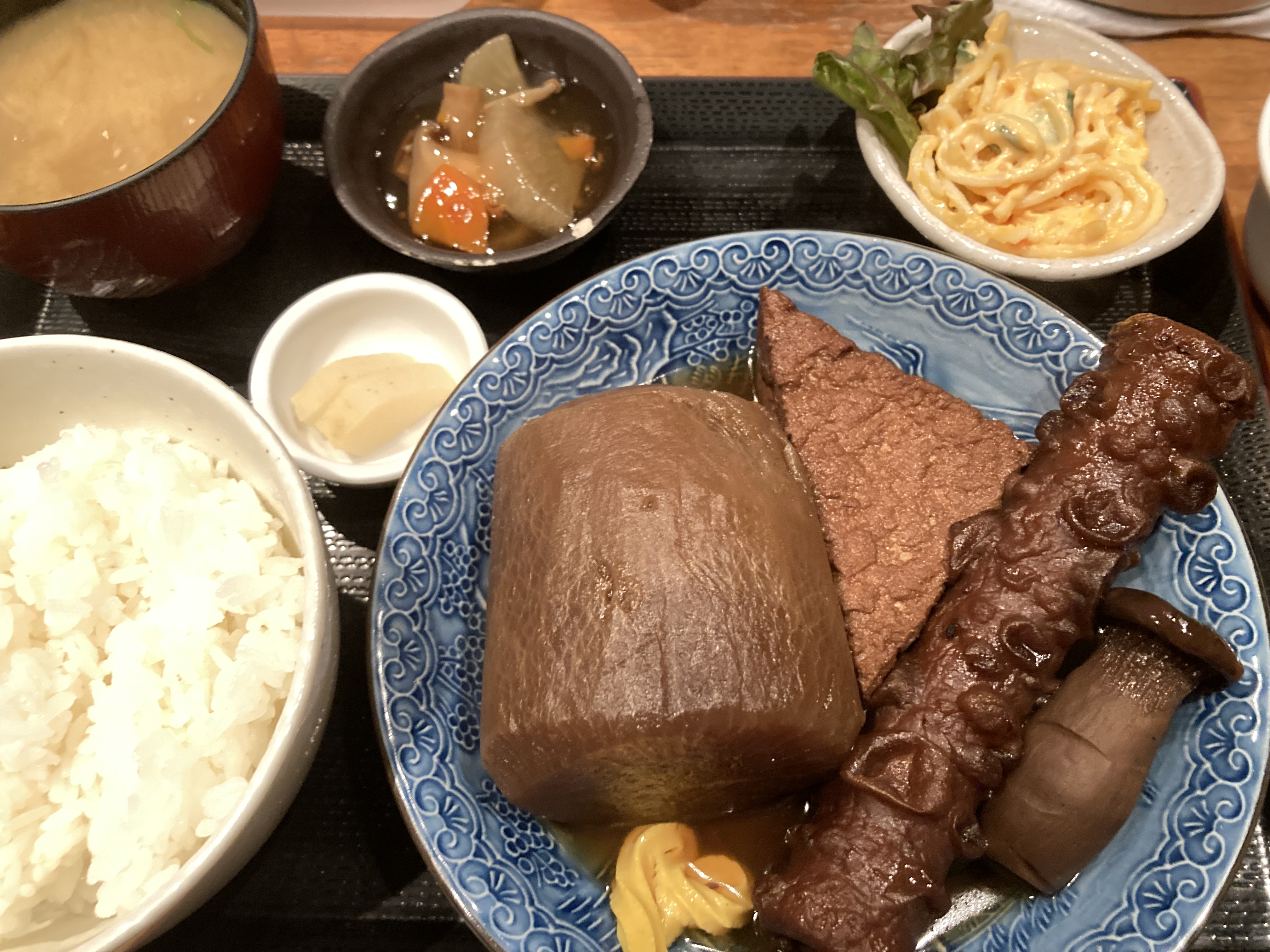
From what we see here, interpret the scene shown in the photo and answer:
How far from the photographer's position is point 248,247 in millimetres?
2779

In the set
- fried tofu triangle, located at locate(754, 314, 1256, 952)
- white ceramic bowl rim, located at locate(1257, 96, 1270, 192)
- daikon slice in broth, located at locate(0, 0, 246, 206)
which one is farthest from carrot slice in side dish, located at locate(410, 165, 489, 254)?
white ceramic bowl rim, located at locate(1257, 96, 1270, 192)

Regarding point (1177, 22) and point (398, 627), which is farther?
point (1177, 22)

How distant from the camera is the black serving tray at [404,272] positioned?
1.95m

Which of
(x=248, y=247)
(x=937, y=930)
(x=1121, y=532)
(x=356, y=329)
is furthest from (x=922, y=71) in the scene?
(x=937, y=930)

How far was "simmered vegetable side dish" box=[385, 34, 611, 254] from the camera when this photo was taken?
8.67 ft

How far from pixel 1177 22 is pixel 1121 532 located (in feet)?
8.34

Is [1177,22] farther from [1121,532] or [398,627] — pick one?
[398,627]

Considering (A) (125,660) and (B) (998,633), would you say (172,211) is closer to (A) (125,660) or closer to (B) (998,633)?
(A) (125,660)

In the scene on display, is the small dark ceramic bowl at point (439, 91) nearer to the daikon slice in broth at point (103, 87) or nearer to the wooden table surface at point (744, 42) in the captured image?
the daikon slice in broth at point (103, 87)

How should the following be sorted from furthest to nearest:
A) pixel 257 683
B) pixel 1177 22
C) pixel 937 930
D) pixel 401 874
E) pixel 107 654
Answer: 1. pixel 1177 22
2. pixel 401 874
3. pixel 937 930
4. pixel 107 654
5. pixel 257 683

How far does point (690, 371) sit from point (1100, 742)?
142 cm

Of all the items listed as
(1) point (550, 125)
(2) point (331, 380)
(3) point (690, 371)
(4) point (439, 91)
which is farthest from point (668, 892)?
(4) point (439, 91)

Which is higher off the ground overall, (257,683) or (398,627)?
(257,683)

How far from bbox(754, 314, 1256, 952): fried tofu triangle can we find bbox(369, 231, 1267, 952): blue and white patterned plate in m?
0.31
